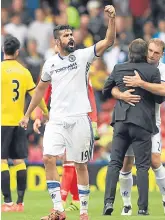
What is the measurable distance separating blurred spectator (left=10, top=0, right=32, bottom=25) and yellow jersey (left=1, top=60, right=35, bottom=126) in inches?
385

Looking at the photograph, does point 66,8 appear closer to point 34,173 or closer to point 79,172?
point 34,173

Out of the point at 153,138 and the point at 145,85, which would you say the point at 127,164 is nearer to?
the point at 153,138

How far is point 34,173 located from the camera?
17.8m

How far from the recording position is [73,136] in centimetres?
1176

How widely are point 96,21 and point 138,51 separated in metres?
10.5

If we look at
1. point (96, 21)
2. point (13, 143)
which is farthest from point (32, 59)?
point (13, 143)

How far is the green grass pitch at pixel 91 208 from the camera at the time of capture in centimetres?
1241

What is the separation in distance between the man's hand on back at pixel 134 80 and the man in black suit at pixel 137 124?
7cm

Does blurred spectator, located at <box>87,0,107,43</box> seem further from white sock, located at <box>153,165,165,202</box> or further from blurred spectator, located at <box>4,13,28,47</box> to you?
white sock, located at <box>153,165,165,202</box>

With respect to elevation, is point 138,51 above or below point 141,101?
above

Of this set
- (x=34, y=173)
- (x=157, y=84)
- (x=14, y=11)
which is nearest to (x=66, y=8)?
(x=14, y=11)

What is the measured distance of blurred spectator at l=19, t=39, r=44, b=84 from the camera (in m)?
20.9

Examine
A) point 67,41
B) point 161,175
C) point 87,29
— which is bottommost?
point 161,175

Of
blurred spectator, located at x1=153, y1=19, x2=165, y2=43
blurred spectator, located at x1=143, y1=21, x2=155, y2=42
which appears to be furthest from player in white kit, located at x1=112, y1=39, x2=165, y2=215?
blurred spectator, located at x1=143, y1=21, x2=155, y2=42
